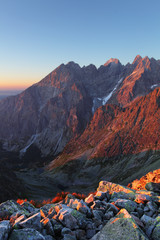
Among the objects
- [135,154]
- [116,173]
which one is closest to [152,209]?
[116,173]

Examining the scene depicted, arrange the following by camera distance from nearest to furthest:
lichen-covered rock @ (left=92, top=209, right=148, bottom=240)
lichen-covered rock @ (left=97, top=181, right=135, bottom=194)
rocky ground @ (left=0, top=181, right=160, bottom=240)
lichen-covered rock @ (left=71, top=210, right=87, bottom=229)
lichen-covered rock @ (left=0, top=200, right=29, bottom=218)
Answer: lichen-covered rock @ (left=92, top=209, right=148, bottom=240)
rocky ground @ (left=0, top=181, right=160, bottom=240)
lichen-covered rock @ (left=71, top=210, right=87, bottom=229)
lichen-covered rock @ (left=0, top=200, right=29, bottom=218)
lichen-covered rock @ (left=97, top=181, right=135, bottom=194)

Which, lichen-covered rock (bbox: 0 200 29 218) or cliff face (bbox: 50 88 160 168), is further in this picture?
cliff face (bbox: 50 88 160 168)

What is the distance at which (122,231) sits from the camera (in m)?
7.55

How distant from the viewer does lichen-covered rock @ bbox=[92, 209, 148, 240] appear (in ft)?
23.8

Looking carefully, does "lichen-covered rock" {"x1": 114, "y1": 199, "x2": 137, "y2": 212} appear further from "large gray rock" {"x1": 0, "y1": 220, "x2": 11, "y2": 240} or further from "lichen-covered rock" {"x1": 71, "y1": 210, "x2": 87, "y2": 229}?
"large gray rock" {"x1": 0, "y1": 220, "x2": 11, "y2": 240}

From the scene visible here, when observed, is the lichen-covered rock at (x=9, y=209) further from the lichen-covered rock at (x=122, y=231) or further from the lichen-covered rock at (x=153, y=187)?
the lichen-covered rock at (x=153, y=187)

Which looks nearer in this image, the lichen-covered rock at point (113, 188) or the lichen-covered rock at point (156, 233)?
the lichen-covered rock at point (156, 233)

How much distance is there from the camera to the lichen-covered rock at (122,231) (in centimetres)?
724

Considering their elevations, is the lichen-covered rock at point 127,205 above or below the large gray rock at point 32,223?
below

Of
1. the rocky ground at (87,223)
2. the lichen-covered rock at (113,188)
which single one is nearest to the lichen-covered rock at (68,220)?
the rocky ground at (87,223)

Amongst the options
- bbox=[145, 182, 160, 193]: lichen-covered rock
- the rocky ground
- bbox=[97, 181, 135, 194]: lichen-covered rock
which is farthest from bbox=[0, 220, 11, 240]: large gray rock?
bbox=[145, 182, 160, 193]: lichen-covered rock

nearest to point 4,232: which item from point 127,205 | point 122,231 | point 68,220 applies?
point 68,220

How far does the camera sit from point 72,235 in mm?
8164

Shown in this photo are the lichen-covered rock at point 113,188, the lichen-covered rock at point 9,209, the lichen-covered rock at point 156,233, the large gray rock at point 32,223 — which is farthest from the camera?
the lichen-covered rock at point 113,188
